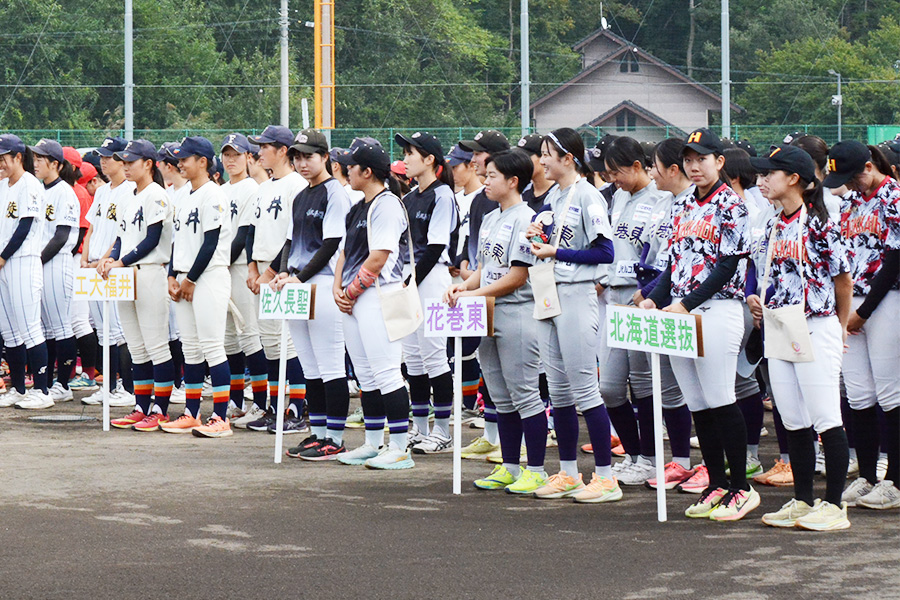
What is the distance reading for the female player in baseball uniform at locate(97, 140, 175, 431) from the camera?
988 cm


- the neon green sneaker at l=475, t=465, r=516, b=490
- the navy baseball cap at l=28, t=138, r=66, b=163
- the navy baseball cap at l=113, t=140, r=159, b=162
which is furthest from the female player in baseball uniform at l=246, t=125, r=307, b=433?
the neon green sneaker at l=475, t=465, r=516, b=490

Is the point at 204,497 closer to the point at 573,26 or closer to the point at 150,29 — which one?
the point at 150,29

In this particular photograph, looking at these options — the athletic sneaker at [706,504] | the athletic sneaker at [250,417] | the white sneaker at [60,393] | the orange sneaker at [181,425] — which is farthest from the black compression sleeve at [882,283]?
the white sneaker at [60,393]

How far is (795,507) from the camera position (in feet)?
21.0

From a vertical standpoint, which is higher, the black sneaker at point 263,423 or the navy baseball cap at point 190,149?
the navy baseball cap at point 190,149

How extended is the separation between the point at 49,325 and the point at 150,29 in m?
31.8

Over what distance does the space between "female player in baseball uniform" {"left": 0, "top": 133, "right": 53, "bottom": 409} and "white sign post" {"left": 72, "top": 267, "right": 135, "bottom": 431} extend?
1.27 meters

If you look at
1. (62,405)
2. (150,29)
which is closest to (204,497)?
(62,405)

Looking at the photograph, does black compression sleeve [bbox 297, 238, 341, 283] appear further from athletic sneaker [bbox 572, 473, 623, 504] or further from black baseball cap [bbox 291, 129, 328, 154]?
athletic sneaker [bbox 572, 473, 623, 504]

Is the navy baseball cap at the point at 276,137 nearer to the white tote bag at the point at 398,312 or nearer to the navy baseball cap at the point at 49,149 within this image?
the white tote bag at the point at 398,312

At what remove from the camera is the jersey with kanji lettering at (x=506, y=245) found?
7145 mm

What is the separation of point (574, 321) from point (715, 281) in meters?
0.96

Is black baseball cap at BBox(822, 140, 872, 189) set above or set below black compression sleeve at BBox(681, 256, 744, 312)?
above

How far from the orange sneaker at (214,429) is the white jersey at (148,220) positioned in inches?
51.8
